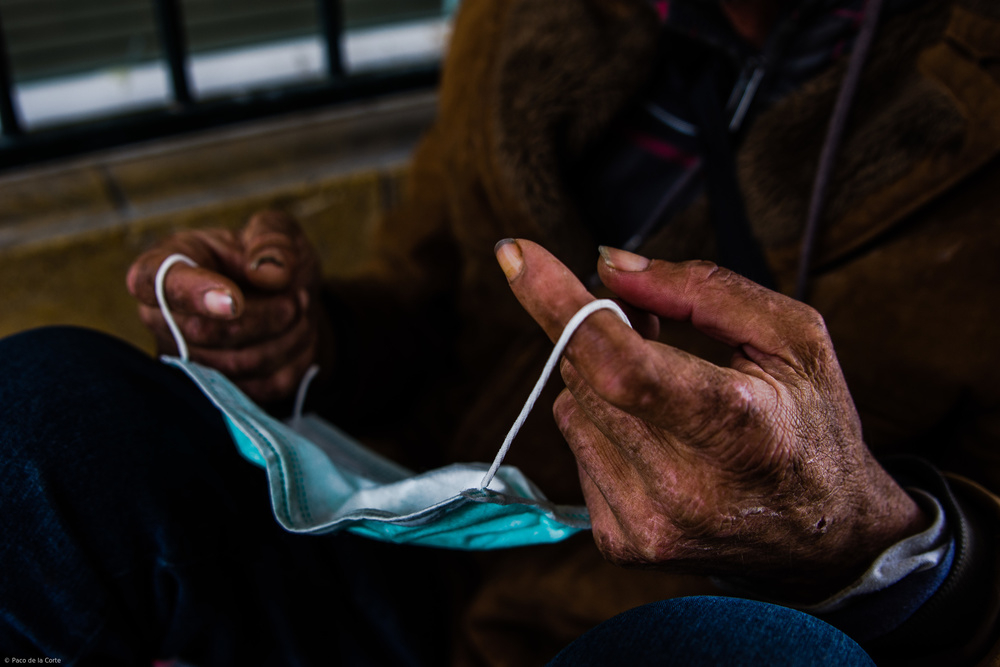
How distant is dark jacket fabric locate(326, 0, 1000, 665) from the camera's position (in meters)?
0.68

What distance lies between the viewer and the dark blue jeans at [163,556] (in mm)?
636

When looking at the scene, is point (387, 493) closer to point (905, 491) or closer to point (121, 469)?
point (121, 469)

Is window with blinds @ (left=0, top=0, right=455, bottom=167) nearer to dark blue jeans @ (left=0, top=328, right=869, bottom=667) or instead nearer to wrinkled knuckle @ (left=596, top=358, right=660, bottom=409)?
dark blue jeans @ (left=0, top=328, right=869, bottom=667)

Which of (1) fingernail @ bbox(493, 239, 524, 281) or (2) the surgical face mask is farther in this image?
(2) the surgical face mask

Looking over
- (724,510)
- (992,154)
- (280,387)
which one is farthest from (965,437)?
(280,387)

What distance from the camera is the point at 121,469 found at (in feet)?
2.27

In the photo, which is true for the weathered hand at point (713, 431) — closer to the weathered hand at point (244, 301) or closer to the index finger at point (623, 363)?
the index finger at point (623, 363)

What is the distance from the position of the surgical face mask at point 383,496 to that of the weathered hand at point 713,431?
0.08 m

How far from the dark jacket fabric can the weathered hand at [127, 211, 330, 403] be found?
0.17 m

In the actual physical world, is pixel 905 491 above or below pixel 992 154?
below

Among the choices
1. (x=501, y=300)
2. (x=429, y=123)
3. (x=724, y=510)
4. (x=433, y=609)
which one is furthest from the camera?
(x=429, y=123)

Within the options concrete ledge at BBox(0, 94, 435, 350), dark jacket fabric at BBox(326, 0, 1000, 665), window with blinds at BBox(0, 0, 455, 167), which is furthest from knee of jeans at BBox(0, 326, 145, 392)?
window with blinds at BBox(0, 0, 455, 167)

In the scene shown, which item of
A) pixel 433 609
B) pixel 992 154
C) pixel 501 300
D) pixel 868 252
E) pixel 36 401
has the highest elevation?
pixel 992 154

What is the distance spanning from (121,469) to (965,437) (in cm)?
90
